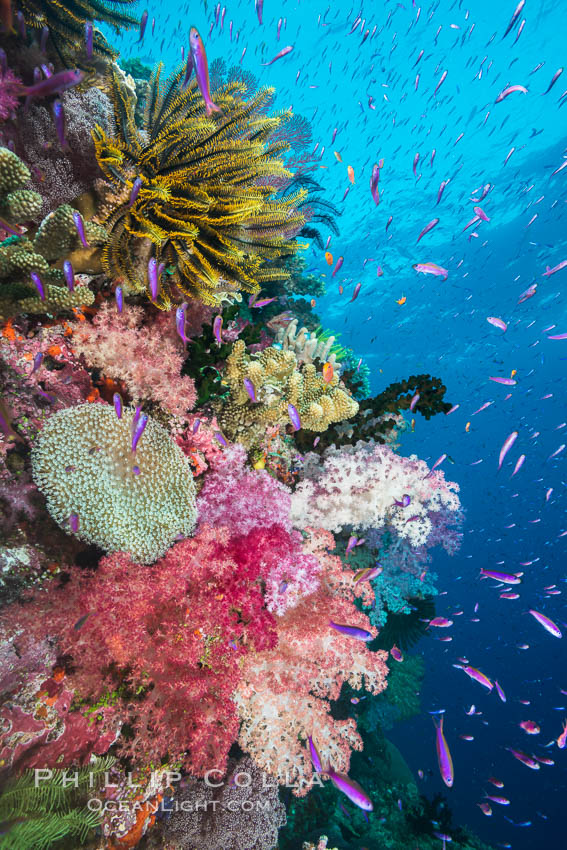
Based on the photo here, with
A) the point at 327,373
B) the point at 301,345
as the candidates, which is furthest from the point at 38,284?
the point at 301,345

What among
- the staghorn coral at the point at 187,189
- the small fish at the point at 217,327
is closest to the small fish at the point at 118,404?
the staghorn coral at the point at 187,189

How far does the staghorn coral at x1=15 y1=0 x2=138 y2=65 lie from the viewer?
371 centimetres

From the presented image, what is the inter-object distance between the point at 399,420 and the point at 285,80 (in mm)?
40670

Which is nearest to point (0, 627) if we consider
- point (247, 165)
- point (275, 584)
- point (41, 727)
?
point (41, 727)

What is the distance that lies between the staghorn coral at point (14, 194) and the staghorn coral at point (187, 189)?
553 millimetres

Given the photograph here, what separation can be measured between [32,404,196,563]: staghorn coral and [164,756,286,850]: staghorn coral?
3.11 m

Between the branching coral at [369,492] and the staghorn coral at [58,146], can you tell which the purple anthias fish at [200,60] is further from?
the branching coral at [369,492]

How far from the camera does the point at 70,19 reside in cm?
386

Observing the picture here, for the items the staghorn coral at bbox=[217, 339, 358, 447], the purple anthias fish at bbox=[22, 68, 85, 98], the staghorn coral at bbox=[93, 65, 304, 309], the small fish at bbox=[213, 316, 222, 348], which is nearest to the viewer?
the purple anthias fish at bbox=[22, 68, 85, 98]

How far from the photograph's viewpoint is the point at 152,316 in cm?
378

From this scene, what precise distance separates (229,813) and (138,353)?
5324 millimetres

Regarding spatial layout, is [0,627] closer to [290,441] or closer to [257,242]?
[290,441]

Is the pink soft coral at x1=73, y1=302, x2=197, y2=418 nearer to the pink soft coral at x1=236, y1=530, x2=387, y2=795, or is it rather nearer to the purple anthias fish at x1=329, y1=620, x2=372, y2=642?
the purple anthias fish at x1=329, y1=620, x2=372, y2=642

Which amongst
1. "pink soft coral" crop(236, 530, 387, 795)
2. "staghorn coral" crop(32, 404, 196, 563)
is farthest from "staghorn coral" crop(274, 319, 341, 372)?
"pink soft coral" crop(236, 530, 387, 795)
